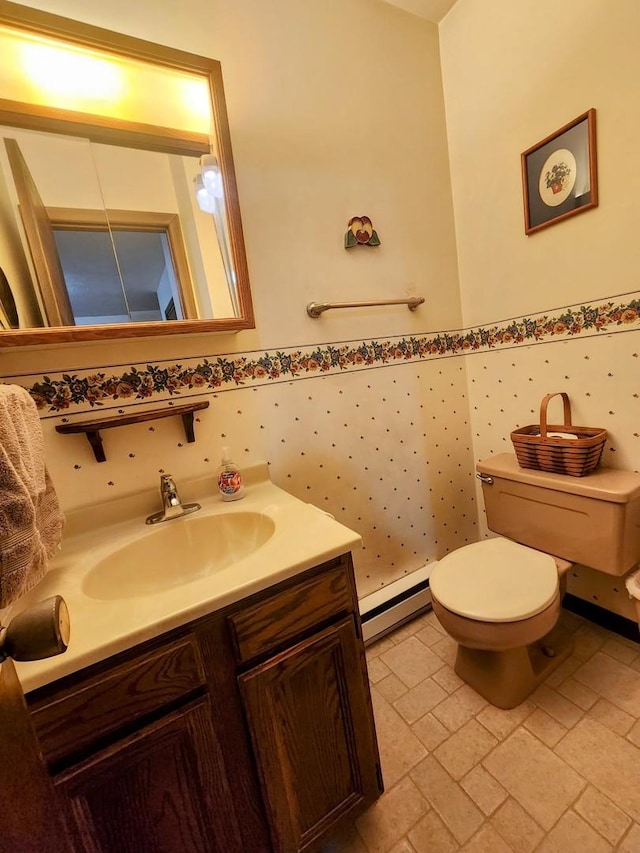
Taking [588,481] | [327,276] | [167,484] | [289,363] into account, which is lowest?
[588,481]

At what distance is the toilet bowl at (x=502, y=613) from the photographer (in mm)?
1009

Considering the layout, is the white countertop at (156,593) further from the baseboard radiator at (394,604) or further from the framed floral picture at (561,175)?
the framed floral picture at (561,175)

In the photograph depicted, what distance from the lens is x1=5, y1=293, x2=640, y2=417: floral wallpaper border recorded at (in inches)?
37.9

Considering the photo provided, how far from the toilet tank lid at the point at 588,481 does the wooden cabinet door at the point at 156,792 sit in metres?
1.19

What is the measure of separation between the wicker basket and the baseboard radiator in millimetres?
686

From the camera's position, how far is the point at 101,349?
98 centimetres

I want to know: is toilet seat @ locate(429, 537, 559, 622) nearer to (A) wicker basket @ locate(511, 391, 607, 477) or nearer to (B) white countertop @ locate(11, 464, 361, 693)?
(A) wicker basket @ locate(511, 391, 607, 477)

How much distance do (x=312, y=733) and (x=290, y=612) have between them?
290 millimetres

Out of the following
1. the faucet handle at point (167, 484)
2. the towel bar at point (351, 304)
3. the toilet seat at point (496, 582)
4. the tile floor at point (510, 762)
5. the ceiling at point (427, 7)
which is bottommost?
the tile floor at point (510, 762)

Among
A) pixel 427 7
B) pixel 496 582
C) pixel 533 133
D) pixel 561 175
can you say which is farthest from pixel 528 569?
pixel 427 7

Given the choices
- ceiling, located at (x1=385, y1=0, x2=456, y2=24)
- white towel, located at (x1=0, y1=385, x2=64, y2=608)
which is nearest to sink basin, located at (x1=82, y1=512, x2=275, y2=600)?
white towel, located at (x1=0, y1=385, x2=64, y2=608)

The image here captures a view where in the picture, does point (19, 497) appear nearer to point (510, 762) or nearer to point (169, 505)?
point (169, 505)

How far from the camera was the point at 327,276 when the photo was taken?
1302 mm

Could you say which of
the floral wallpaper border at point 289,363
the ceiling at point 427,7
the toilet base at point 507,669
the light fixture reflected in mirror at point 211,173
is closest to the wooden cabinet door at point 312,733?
the toilet base at point 507,669
